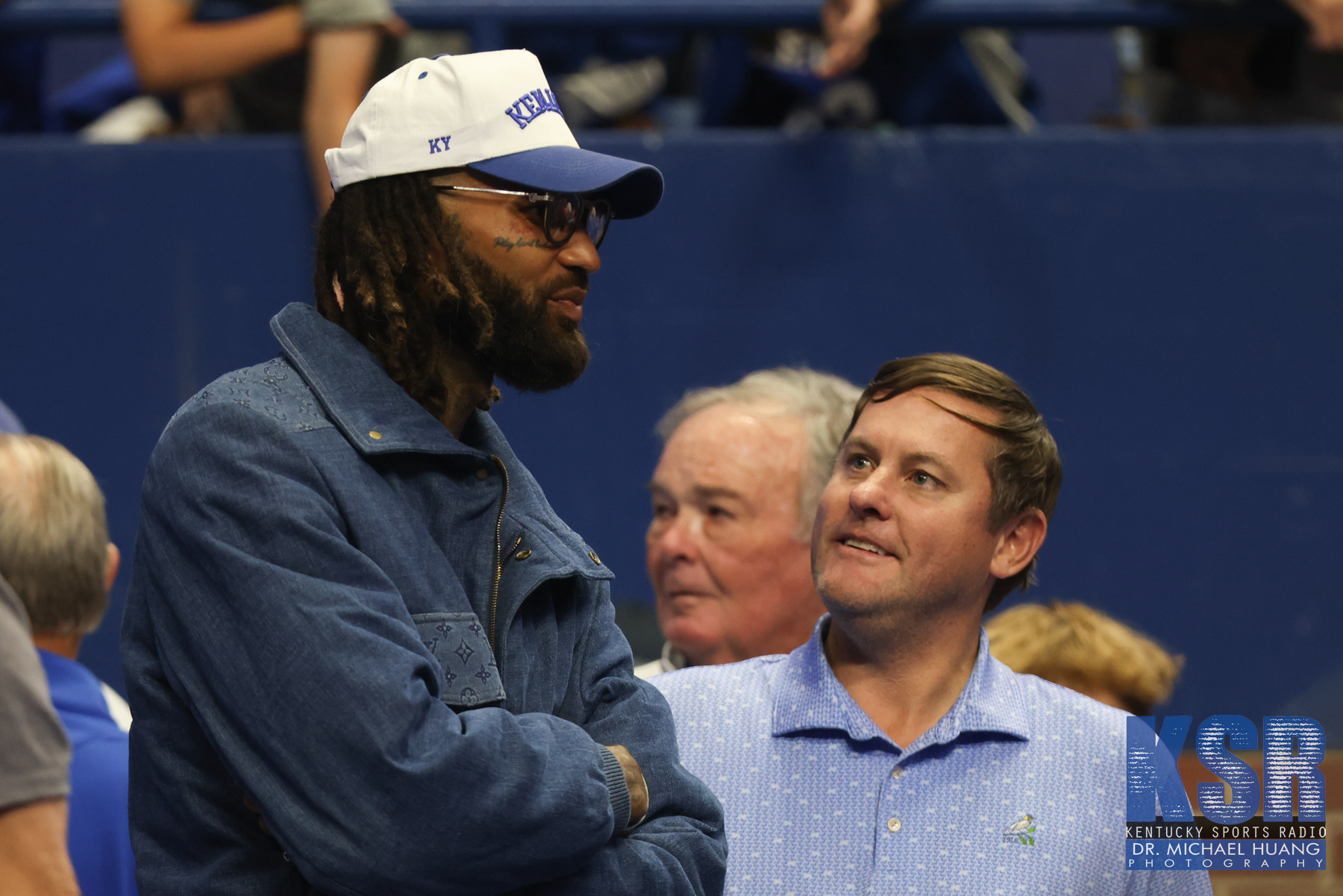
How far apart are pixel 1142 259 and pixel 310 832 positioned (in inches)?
124

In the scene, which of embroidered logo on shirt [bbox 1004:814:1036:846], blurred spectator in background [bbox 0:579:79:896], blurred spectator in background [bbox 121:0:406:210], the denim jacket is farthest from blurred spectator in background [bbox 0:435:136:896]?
blurred spectator in background [bbox 121:0:406:210]

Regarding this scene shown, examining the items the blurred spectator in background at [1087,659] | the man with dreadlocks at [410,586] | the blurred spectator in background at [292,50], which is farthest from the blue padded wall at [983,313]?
the man with dreadlocks at [410,586]

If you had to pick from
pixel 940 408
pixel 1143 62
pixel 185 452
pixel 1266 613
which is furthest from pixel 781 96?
pixel 185 452

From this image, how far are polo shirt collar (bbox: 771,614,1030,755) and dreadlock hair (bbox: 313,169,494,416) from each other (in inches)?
33.0

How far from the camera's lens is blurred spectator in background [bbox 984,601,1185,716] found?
9.71 ft

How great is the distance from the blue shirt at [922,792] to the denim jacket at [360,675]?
1.54ft

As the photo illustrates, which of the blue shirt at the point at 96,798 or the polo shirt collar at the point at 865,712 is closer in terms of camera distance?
the polo shirt collar at the point at 865,712

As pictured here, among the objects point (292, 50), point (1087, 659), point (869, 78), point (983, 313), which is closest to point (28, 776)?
point (1087, 659)

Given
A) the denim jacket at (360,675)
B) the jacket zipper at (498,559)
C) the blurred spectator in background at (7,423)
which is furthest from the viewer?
the blurred spectator in background at (7,423)

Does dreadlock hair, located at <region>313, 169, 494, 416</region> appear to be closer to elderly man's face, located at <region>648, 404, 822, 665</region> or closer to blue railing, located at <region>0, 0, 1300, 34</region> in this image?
elderly man's face, located at <region>648, 404, 822, 665</region>

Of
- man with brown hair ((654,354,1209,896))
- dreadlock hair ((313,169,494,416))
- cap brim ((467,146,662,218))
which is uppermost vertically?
cap brim ((467,146,662,218))

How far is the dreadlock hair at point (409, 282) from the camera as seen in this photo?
1.65m

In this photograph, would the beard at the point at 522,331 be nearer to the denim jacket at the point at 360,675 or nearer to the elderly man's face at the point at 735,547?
the denim jacket at the point at 360,675

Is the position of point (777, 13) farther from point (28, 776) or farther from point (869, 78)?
point (28, 776)
